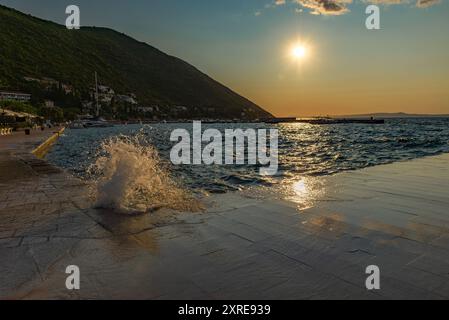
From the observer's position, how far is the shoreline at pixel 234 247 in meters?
3.07

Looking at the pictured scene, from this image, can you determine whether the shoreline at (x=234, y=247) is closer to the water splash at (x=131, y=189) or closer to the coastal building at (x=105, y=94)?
the water splash at (x=131, y=189)

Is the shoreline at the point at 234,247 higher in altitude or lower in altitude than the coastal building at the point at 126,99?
lower

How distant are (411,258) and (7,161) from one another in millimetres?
14877

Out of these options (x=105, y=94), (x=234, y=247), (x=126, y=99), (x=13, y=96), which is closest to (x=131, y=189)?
(x=234, y=247)

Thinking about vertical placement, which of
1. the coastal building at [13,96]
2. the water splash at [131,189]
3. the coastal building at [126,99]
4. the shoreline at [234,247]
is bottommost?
the shoreline at [234,247]

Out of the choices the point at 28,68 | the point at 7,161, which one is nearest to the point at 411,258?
the point at 7,161

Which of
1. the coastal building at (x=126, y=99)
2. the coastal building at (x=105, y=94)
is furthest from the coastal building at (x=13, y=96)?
the coastal building at (x=126, y=99)

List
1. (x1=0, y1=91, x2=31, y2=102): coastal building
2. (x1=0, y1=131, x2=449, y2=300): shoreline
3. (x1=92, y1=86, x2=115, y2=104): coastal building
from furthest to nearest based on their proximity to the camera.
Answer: (x1=92, y1=86, x2=115, y2=104): coastal building, (x1=0, y1=91, x2=31, y2=102): coastal building, (x1=0, y1=131, x2=449, y2=300): shoreline

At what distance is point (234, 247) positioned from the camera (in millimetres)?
4176

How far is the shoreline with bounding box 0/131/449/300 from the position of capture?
307 centimetres

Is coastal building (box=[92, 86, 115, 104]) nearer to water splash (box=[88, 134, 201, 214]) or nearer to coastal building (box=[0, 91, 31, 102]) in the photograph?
coastal building (box=[0, 91, 31, 102])

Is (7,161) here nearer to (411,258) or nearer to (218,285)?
(218,285)

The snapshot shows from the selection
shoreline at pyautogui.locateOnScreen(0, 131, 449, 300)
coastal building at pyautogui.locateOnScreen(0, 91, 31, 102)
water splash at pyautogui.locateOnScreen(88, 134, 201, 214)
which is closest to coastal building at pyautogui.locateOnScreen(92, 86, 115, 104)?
coastal building at pyautogui.locateOnScreen(0, 91, 31, 102)

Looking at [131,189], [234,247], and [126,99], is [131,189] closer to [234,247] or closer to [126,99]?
[234,247]
